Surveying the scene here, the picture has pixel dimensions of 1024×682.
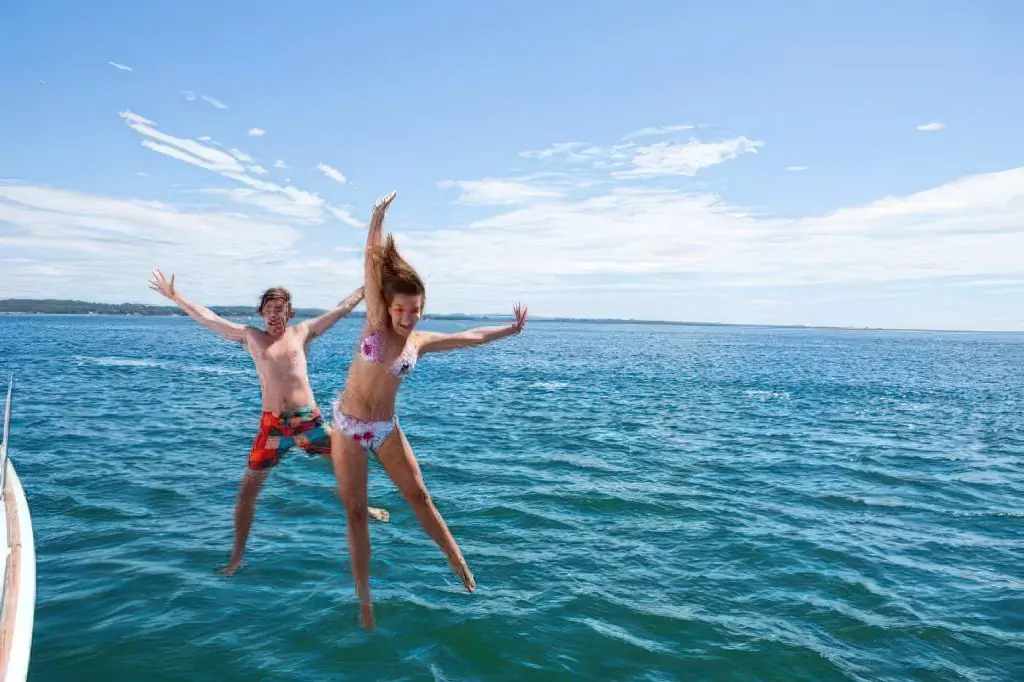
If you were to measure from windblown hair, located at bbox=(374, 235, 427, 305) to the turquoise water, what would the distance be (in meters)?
5.29

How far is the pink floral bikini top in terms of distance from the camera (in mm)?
5410

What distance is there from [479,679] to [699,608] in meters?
3.78

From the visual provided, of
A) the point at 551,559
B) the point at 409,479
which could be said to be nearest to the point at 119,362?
the point at 551,559

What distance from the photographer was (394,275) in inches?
201

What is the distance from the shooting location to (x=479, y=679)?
8172 millimetres

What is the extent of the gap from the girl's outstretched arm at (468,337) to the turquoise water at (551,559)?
4658 mm

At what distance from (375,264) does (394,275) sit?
0.19 metres

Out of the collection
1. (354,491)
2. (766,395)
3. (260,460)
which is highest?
(354,491)

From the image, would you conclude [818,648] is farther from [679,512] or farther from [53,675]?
[53,675]

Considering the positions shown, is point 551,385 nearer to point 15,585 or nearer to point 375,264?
point 15,585

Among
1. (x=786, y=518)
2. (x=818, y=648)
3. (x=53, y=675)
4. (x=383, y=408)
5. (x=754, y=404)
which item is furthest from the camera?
(x=754, y=404)

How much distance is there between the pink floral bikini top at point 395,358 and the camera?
5.41m

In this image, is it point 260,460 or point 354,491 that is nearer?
point 354,491

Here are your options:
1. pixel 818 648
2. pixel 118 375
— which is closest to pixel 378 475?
pixel 818 648
